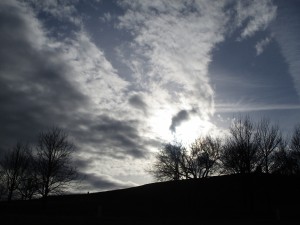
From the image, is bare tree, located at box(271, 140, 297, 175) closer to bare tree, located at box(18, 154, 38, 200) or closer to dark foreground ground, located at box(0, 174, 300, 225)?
dark foreground ground, located at box(0, 174, 300, 225)

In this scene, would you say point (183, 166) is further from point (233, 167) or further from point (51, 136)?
point (51, 136)

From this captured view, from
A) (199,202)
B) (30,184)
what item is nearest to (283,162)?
(199,202)

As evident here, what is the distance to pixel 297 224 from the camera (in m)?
25.9

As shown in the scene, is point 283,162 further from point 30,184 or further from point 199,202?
point 30,184

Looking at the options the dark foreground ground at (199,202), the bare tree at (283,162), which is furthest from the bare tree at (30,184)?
the bare tree at (283,162)

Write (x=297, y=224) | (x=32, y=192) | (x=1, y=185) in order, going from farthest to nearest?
(x=1, y=185) → (x=32, y=192) → (x=297, y=224)

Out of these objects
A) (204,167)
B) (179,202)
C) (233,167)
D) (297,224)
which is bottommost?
(297,224)

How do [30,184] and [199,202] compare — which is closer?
[30,184]

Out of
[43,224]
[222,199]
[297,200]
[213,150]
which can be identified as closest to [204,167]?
[213,150]

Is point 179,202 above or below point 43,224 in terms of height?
above

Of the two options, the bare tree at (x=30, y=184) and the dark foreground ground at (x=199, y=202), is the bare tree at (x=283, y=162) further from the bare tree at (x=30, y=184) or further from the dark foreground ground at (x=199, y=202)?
the bare tree at (x=30, y=184)

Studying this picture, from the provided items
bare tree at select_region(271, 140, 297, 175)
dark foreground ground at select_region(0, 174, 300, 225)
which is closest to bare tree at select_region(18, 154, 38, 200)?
dark foreground ground at select_region(0, 174, 300, 225)

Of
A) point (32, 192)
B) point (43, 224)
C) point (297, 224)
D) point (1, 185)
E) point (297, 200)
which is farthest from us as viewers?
point (1, 185)

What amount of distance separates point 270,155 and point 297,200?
10.5 metres
